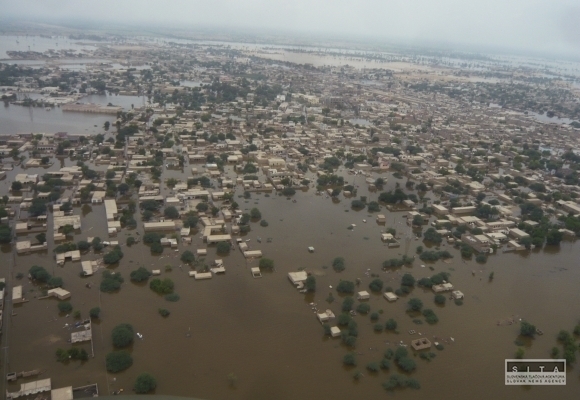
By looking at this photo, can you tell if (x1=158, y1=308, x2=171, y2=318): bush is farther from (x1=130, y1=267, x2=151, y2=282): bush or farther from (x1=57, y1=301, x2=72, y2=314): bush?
(x1=57, y1=301, x2=72, y2=314): bush

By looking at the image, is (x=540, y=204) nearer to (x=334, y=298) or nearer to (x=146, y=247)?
(x=334, y=298)

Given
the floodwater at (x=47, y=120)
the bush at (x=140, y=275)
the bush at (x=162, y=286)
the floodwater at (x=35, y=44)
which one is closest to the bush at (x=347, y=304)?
the bush at (x=162, y=286)

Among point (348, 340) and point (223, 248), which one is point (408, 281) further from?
point (223, 248)

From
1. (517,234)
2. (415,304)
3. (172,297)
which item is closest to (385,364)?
(415,304)

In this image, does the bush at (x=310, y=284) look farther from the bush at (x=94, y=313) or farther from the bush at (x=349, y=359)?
the bush at (x=94, y=313)

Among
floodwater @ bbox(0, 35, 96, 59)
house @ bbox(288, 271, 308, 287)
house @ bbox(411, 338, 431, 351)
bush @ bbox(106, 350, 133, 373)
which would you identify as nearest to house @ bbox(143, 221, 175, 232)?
house @ bbox(288, 271, 308, 287)

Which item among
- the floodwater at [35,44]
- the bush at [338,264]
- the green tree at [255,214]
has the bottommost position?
the bush at [338,264]

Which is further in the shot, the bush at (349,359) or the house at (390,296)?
the house at (390,296)
